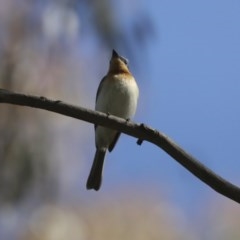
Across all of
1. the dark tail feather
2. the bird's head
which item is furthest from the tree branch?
the bird's head

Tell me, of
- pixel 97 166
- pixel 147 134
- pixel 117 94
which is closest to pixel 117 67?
pixel 117 94

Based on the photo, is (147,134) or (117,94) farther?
(117,94)

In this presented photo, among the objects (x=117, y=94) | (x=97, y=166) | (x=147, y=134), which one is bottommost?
(x=97, y=166)

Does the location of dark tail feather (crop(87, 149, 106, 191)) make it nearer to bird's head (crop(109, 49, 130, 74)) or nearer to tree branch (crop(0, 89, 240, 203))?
bird's head (crop(109, 49, 130, 74))

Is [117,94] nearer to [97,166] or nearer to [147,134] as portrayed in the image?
[97,166]

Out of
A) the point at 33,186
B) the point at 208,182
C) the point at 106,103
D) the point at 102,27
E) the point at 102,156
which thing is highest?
the point at 102,27

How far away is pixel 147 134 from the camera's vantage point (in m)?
1.29

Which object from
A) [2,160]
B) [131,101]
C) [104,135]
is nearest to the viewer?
[2,160]

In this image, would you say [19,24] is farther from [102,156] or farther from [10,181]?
[102,156]

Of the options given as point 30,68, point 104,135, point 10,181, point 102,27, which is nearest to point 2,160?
point 10,181

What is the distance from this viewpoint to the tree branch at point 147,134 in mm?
1209

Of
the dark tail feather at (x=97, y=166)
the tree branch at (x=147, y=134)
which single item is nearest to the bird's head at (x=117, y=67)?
the dark tail feather at (x=97, y=166)

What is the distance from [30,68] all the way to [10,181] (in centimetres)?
22

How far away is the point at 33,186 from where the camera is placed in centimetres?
141
